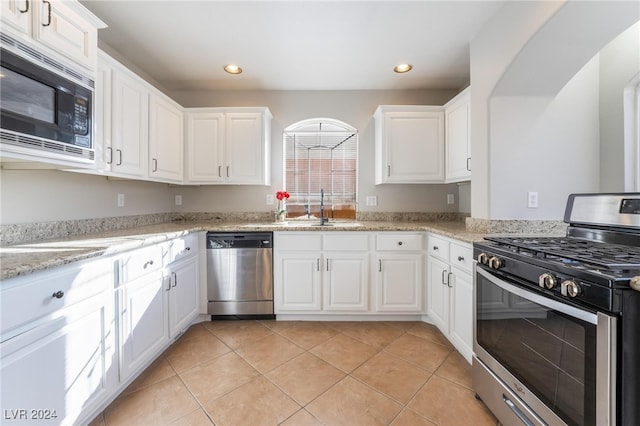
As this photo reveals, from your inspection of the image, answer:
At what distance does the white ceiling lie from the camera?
177 cm

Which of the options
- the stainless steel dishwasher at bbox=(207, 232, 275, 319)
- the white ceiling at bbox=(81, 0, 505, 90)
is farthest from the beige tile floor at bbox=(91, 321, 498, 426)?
the white ceiling at bbox=(81, 0, 505, 90)

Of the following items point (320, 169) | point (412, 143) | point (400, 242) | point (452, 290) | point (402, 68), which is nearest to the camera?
point (452, 290)

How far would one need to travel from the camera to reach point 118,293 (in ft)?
4.73

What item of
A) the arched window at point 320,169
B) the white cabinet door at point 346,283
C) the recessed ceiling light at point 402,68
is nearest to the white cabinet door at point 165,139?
the arched window at point 320,169

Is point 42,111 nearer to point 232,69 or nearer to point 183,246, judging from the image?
point 183,246

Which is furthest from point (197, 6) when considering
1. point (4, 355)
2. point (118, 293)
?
point (4, 355)

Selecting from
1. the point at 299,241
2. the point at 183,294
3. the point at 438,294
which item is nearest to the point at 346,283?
the point at 299,241

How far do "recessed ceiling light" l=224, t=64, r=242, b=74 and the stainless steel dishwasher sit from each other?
169 centimetres

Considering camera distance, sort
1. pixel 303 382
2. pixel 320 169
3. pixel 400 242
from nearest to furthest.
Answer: pixel 303 382, pixel 400 242, pixel 320 169

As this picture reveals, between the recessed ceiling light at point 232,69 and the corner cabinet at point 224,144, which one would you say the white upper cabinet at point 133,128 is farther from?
the recessed ceiling light at point 232,69

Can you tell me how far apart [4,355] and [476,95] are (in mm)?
3062

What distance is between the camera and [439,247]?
2.14m

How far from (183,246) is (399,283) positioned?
1990mm

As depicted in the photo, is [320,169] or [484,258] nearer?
[484,258]
